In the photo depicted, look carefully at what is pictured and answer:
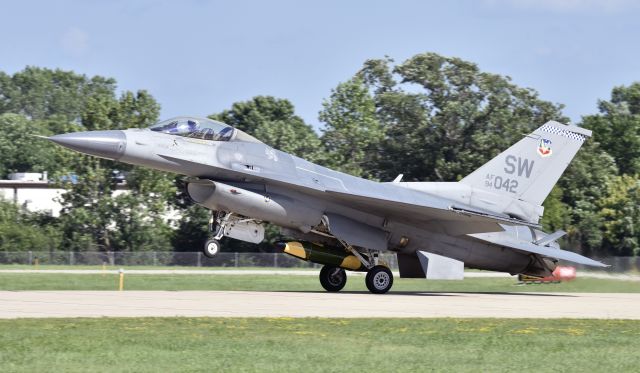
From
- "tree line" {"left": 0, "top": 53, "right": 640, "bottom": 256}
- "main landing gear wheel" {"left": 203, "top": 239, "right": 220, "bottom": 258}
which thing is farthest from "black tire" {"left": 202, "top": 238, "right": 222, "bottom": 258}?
"tree line" {"left": 0, "top": 53, "right": 640, "bottom": 256}

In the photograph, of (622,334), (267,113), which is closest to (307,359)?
(622,334)

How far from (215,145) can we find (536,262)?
8772 mm

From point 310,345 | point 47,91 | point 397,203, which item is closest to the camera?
point 310,345

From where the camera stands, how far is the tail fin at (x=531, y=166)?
25.4 metres

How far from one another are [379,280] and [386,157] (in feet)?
134

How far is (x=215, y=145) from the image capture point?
22.3 m

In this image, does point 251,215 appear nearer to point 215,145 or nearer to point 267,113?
point 215,145

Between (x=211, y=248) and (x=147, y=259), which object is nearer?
(x=211, y=248)

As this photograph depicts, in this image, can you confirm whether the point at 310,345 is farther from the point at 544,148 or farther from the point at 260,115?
the point at 260,115

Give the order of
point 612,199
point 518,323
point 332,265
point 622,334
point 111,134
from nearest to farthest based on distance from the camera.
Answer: point 622,334, point 518,323, point 111,134, point 332,265, point 612,199

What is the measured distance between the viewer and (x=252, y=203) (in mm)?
21984

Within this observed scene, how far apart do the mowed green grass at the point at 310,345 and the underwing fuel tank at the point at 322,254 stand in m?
6.67

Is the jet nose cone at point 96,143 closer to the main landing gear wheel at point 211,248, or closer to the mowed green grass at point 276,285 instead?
the main landing gear wheel at point 211,248

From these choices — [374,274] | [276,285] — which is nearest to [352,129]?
[276,285]
